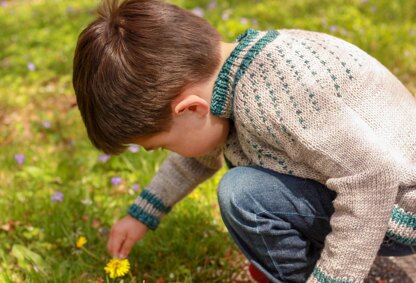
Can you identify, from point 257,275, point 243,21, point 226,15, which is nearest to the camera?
point 257,275

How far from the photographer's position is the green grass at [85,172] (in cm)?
206

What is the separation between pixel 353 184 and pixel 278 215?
0.32 meters

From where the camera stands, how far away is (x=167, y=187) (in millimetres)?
2002

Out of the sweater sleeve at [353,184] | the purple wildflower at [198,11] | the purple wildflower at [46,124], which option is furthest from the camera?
the purple wildflower at [198,11]

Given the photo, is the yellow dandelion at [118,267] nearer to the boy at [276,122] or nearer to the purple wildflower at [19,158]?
Result: the boy at [276,122]

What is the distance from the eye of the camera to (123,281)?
1874 mm

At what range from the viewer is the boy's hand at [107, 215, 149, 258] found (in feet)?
6.48

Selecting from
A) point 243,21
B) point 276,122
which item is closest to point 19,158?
point 276,122

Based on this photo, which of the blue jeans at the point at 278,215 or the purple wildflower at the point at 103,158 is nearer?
the blue jeans at the point at 278,215

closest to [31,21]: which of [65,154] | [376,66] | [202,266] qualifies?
[65,154]

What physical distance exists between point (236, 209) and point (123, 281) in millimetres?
529

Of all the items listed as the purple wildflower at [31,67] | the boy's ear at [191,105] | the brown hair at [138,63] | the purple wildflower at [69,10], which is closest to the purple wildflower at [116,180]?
the brown hair at [138,63]

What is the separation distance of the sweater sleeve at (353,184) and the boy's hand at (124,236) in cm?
76

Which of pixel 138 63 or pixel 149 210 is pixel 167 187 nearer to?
pixel 149 210
